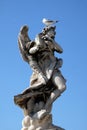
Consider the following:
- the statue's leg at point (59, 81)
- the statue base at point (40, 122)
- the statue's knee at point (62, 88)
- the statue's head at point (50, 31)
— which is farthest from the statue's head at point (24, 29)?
the statue base at point (40, 122)

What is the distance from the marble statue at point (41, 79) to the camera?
1138 centimetres

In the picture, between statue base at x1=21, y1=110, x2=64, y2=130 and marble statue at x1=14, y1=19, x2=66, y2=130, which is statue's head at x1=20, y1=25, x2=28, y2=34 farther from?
statue base at x1=21, y1=110, x2=64, y2=130

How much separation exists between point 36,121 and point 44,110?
40 centimetres

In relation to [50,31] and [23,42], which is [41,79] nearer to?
[23,42]

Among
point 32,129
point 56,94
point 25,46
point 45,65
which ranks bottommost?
point 32,129

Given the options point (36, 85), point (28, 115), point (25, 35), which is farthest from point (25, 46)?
point (28, 115)

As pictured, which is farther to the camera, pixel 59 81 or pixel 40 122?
pixel 59 81

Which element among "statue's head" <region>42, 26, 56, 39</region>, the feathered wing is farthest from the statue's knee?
"statue's head" <region>42, 26, 56, 39</region>

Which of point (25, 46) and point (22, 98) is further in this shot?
point (25, 46)

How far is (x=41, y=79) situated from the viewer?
12.0 m

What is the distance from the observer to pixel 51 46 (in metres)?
12.2

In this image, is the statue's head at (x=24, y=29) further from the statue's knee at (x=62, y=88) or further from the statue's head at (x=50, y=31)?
the statue's knee at (x=62, y=88)

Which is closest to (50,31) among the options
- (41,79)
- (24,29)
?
(24,29)

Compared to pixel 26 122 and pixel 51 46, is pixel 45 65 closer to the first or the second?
pixel 51 46
